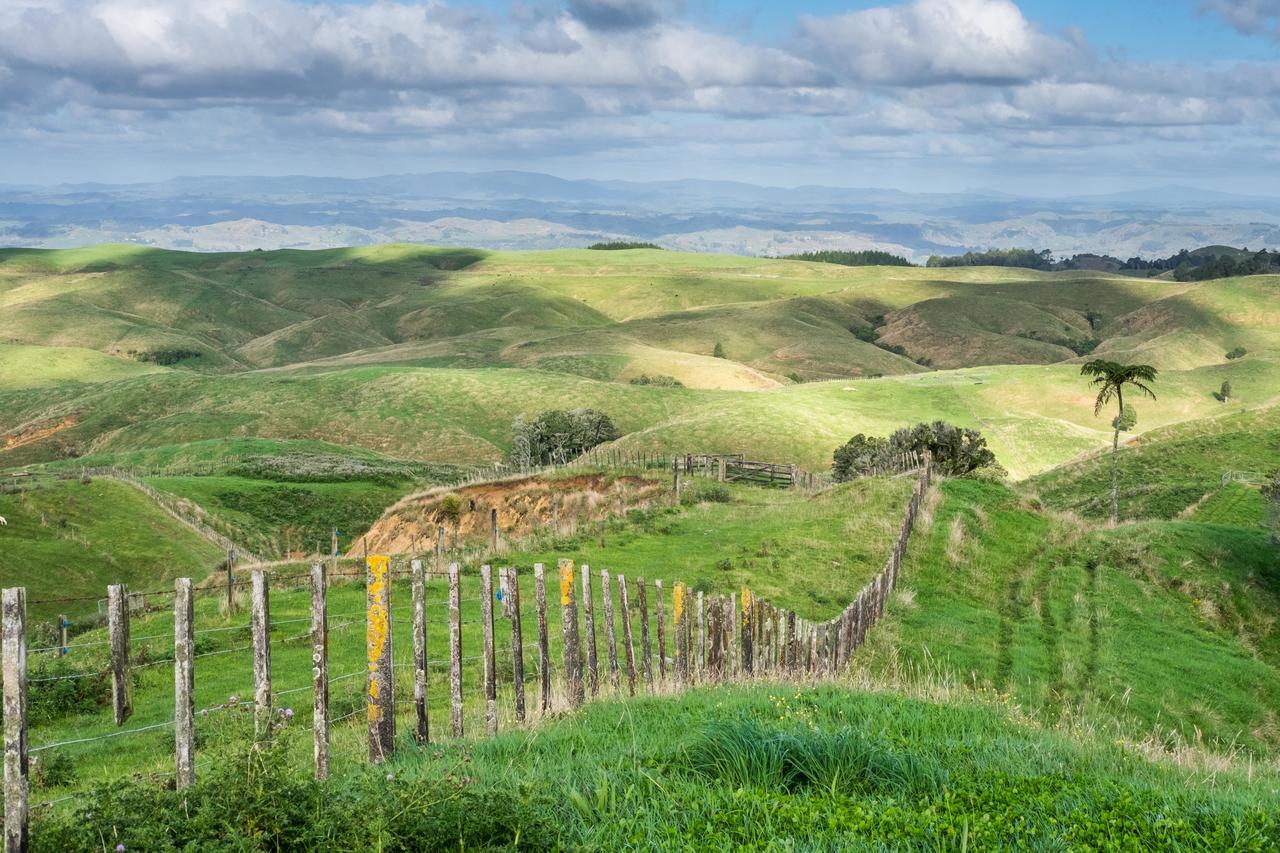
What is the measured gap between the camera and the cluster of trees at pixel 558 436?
8481 cm

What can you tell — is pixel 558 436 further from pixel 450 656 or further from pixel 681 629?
pixel 450 656

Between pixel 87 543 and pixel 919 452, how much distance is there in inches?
1586

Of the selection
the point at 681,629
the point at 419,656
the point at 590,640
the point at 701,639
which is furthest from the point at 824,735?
the point at 681,629

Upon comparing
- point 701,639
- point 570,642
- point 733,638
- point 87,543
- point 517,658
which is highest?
point 517,658

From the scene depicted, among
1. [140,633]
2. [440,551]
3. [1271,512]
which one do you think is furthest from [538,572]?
[1271,512]

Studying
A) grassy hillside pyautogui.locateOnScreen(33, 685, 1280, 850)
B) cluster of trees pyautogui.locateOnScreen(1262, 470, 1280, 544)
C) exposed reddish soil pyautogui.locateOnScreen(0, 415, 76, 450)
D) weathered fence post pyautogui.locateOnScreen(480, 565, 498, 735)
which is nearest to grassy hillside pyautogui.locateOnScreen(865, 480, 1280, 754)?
cluster of trees pyautogui.locateOnScreen(1262, 470, 1280, 544)

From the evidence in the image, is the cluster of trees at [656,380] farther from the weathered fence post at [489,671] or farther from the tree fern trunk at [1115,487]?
the weathered fence post at [489,671]

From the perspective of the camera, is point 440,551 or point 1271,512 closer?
point 440,551

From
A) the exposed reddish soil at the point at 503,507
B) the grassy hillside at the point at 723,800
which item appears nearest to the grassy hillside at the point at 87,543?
the exposed reddish soil at the point at 503,507

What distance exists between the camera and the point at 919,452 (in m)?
58.8

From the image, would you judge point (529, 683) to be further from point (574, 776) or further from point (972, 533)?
point (972, 533)

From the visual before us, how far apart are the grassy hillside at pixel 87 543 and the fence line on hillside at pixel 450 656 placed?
21.2m

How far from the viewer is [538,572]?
11789mm

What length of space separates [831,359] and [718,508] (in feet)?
483
